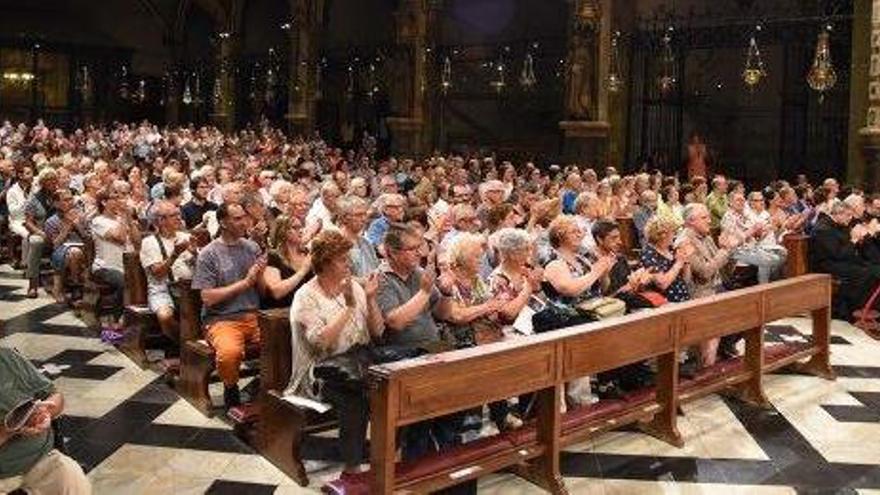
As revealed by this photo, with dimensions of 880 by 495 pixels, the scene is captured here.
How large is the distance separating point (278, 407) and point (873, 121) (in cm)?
1083

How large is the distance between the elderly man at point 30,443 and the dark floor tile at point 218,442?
75.2 inches

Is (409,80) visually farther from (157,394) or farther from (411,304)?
(411,304)

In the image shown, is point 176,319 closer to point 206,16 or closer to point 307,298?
point 307,298

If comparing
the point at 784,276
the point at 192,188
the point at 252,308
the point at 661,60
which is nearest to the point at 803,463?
the point at 252,308

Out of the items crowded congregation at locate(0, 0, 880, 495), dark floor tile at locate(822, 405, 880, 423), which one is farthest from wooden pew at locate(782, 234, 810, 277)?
dark floor tile at locate(822, 405, 880, 423)

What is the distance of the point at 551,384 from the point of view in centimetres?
513

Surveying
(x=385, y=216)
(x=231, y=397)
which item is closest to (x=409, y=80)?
(x=385, y=216)

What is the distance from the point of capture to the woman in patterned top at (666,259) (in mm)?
6832

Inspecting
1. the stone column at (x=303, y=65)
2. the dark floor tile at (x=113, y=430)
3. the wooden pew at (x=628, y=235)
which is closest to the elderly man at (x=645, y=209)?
the wooden pew at (x=628, y=235)

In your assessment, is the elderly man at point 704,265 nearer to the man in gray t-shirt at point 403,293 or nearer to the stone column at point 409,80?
the man in gray t-shirt at point 403,293

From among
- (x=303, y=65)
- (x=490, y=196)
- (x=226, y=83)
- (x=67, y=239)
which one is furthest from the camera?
(x=226, y=83)

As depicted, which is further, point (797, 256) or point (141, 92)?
point (141, 92)

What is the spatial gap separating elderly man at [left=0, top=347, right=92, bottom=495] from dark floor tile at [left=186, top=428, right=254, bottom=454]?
191cm

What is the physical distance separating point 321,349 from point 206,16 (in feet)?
93.7
